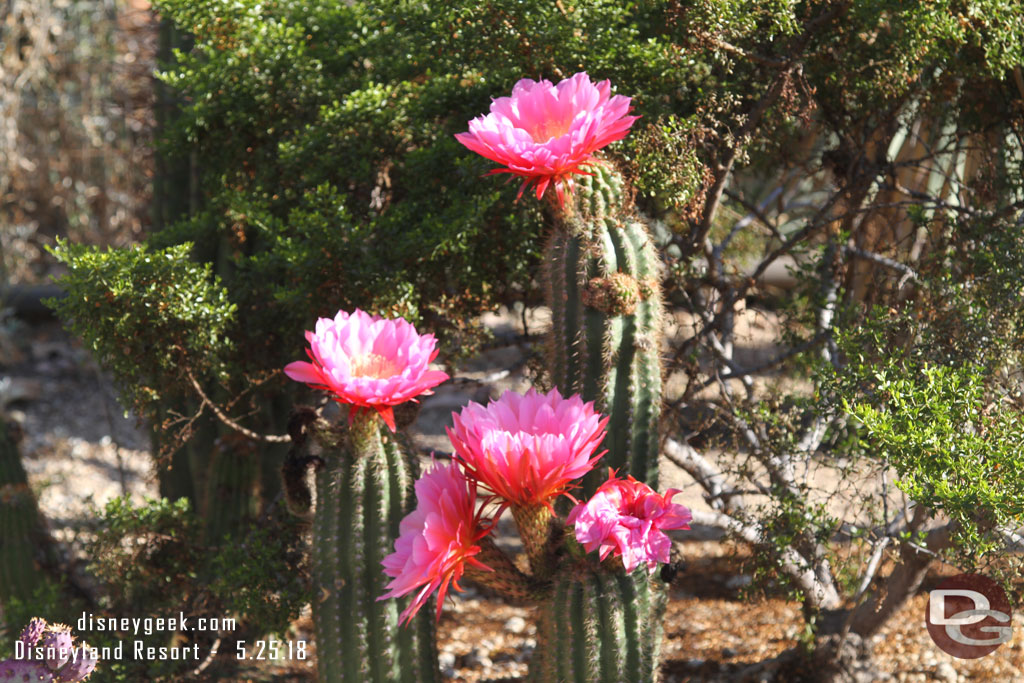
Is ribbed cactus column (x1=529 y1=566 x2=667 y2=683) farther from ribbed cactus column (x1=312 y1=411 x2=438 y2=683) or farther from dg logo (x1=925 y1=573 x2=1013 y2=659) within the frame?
dg logo (x1=925 y1=573 x2=1013 y2=659)

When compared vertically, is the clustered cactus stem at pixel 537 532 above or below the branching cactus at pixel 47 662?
above

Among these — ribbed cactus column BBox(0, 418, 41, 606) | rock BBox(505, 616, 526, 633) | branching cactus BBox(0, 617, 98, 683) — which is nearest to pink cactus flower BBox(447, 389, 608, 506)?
branching cactus BBox(0, 617, 98, 683)

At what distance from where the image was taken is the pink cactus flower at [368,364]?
1.67 meters

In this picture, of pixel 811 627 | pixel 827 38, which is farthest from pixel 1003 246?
pixel 811 627

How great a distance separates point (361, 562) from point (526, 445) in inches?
21.3

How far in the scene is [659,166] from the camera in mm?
2104

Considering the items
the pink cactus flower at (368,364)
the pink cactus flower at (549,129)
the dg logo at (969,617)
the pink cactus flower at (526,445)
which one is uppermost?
the pink cactus flower at (549,129)

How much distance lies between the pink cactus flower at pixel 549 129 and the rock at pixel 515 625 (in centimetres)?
171

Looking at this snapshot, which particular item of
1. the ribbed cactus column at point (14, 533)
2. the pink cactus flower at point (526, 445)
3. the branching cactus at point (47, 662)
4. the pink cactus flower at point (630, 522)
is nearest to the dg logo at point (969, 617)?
the pink cactus flower at point (630, 522)

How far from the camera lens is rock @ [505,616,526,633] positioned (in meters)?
3.03

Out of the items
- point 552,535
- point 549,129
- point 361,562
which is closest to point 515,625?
point 361,562

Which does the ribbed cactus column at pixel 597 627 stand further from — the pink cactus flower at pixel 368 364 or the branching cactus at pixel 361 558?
the pink cactus flower at pixel 368 364

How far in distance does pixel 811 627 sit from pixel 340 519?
1.35 metres

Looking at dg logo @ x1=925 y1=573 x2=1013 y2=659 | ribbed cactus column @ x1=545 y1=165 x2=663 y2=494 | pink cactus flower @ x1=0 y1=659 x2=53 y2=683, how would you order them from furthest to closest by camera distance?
dg logo @ x1=925 y1=573 x2=1013 y2=659
ribbed cactus column @ x1=545 y1=165 x2=663 y2=494
pink cactus flower @ x1=0 y1=659 x2=53 y2=683
